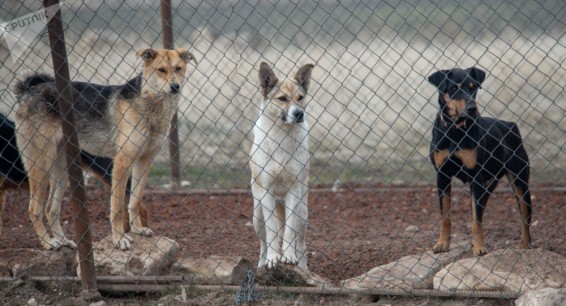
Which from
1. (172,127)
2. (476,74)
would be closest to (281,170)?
(476,74)

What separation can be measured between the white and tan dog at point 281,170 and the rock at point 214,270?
369 mm

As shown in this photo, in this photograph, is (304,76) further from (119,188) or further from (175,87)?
(119,188)

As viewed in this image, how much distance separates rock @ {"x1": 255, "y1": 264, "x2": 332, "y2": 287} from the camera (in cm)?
423

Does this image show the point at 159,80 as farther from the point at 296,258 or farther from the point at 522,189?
the point at 522,189

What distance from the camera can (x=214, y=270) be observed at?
4.25 metres

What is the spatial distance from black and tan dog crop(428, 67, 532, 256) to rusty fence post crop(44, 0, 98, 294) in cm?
225

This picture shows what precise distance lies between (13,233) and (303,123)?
9.14 ft

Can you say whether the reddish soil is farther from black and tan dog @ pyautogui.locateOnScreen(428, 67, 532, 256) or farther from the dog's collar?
the dog's collar

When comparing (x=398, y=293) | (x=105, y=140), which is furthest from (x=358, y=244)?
(x=105, y=140)

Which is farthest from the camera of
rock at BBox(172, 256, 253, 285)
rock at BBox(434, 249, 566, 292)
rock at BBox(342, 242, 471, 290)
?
rock at BBox(172, 256, 253, 285)

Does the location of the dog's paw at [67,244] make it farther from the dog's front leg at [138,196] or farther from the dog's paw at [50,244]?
the dog's front leg at [138,196]

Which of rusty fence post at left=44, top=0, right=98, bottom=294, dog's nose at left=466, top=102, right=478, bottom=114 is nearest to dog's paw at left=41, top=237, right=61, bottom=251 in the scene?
rusty fence post at left=44, top=0, right=98, bottom=294

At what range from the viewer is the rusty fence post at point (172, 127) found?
676cm

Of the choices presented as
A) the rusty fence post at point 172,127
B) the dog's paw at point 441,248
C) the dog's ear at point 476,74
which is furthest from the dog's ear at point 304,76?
the rusty fence post at point 172,127
